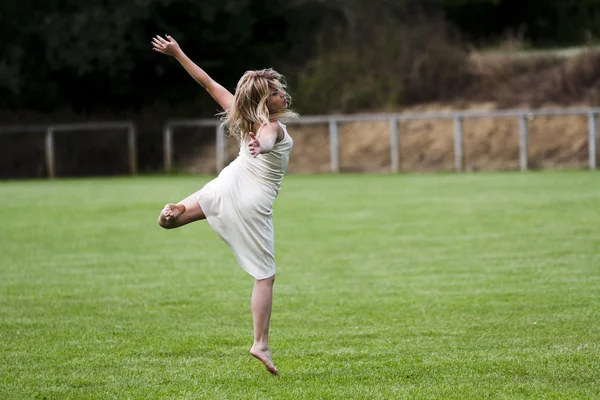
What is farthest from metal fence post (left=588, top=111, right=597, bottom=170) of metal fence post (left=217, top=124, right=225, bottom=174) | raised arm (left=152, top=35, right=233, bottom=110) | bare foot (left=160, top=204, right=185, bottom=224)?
bare foot (left=160, top=204, right=185, bottom=224)

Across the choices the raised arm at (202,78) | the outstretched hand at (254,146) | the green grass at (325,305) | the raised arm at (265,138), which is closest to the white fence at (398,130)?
the green grass at (325,305)

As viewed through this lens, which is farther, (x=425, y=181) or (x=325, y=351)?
(x=425, y=181)

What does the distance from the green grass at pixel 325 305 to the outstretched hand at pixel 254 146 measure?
1462 millimetres

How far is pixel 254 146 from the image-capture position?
6.51 meters

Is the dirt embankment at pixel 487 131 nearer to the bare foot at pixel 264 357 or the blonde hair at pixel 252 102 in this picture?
the blonde hair at pixel 252 102

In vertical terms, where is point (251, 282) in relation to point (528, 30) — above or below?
below

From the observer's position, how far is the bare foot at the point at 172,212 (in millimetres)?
6871

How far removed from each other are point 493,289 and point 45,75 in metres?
32.6

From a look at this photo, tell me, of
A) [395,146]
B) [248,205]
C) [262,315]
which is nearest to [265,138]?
[248,205]

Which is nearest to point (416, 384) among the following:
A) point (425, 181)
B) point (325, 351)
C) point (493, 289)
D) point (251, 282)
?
point (325, 351)

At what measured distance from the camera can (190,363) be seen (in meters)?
7.35

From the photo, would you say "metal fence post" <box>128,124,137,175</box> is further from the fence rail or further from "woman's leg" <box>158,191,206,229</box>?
"woman's leg" <box>158,191,206,229</box>

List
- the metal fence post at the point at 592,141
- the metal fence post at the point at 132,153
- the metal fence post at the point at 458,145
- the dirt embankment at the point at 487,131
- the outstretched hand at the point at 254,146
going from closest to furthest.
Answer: the outstretched hand at the point at 254,146, the metal fence post at the point at 592,141, the metal fence post at the point at 458,145, the dirt embankment at the point at 487,131, the metal fence post at the point at 132,153

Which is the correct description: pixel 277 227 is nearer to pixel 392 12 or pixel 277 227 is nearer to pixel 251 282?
pixel 251 282
